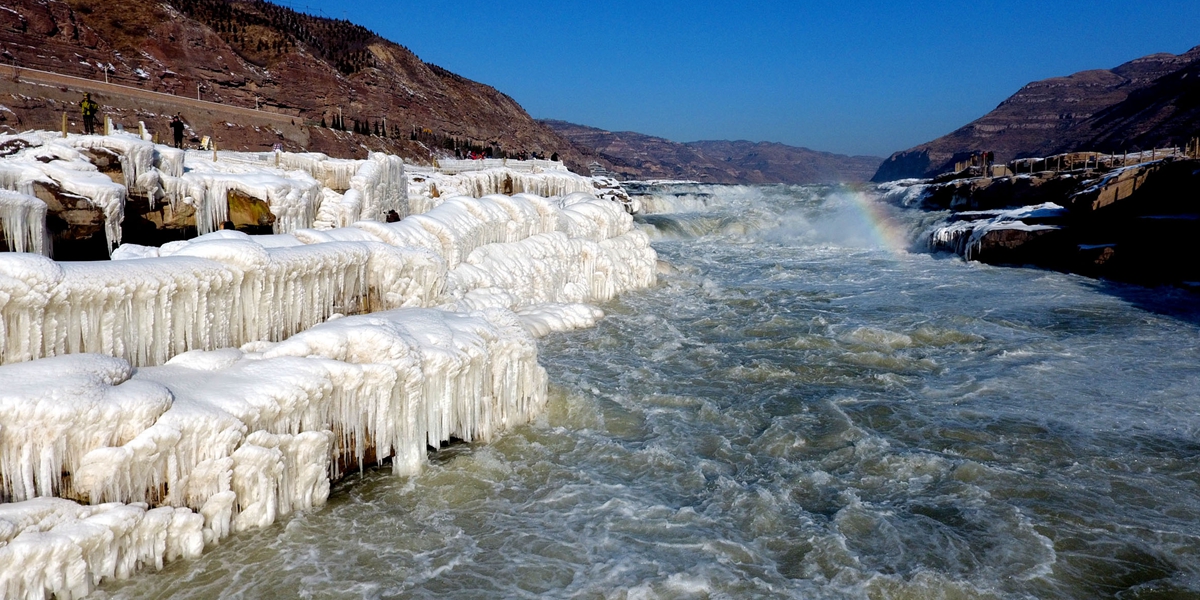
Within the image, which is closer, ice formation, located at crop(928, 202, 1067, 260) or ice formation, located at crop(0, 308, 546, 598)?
ice formation, located at crop(0, 308, 546, 598)

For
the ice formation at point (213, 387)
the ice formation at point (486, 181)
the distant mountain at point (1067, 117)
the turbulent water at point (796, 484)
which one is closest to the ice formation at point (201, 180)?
the ice formation at point (486, 181)

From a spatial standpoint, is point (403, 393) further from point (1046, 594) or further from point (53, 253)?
point (53, 253)

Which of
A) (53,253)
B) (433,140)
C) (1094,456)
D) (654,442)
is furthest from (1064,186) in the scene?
(433,140)

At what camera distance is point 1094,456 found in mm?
7949

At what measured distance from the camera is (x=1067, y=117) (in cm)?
14750

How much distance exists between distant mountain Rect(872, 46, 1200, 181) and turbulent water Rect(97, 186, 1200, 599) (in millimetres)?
86046

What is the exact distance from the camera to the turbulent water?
217 inches

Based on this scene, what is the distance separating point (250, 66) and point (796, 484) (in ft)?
170

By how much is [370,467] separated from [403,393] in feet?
2.90

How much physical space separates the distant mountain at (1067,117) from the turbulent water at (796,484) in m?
86.0

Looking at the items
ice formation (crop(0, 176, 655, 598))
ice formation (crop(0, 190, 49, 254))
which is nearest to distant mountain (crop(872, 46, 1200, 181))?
ice formation (crop(0, 176, 655, 598))

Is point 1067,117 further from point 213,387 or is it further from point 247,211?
point 213,387

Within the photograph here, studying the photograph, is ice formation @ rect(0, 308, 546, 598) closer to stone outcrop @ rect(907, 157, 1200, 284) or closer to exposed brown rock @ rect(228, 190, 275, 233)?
exposed brown rock @ rect(228, 190, 275, 233)

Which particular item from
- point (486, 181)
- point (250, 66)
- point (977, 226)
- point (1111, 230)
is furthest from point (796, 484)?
point (250, 66)
